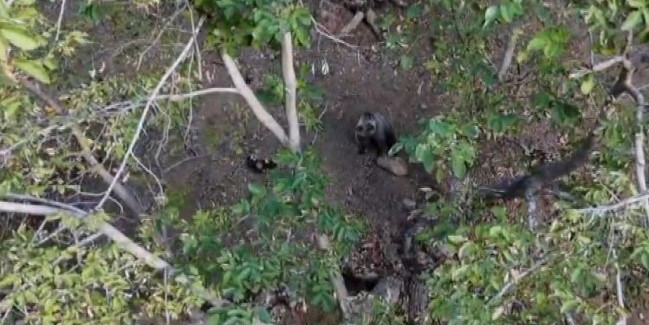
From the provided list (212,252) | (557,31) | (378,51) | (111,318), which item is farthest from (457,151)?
(378,51)

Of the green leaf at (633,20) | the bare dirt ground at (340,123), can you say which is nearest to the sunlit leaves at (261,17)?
the green leaf at (633,20)

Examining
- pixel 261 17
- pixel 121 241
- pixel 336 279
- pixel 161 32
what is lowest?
pixel 336 279

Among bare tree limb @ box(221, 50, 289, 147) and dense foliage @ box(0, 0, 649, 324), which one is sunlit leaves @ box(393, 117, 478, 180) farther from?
bare tree limb @ box(221, 50, 289, 147)

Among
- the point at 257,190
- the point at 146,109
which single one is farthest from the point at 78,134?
the point at 257,190

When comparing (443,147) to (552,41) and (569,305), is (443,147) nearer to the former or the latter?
(552,41)

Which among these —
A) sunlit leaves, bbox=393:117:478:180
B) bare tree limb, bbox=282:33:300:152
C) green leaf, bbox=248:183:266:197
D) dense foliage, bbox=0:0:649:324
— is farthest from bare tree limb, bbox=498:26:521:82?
green leaf, bbox=248:183:266:197

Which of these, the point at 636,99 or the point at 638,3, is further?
the point at 636,99

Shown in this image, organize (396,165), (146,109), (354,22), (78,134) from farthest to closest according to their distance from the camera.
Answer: (354,22) < (396,165) < (78,134) < (146,109)
